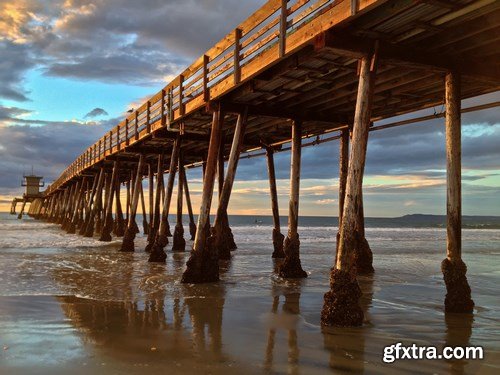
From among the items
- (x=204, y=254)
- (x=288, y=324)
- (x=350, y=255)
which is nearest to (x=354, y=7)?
(x=350, y=255)

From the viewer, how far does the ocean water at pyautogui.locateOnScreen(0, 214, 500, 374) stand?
4.50m

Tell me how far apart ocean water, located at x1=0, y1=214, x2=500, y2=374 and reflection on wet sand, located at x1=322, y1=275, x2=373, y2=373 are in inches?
0.5

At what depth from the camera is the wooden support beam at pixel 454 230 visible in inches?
269

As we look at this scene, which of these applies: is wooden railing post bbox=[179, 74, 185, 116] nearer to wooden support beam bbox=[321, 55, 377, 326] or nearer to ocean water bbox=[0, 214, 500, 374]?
ocean water bbox=[0, 214, 500, 374]

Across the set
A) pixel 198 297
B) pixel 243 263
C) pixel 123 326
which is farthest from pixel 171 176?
pixel 123 326

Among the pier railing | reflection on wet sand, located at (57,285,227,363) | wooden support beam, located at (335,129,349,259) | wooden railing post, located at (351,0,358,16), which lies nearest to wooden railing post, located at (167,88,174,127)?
the pier railing

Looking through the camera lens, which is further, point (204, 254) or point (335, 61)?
point (204, 254)

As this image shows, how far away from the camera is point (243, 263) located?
14.0 m

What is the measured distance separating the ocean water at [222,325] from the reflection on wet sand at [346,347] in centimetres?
1

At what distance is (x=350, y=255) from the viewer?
241 inches

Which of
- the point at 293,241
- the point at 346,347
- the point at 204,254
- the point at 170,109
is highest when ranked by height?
the point at 170,109

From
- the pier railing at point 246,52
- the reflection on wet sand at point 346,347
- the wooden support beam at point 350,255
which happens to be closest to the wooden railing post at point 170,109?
the pier railing at point 246,52

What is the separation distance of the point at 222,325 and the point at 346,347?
5.85 ft

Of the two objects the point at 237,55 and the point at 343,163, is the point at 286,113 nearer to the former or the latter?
the point at 343,163
